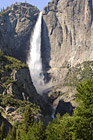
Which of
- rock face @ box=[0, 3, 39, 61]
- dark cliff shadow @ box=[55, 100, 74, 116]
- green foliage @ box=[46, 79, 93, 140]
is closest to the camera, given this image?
green foliage @ box=[46, 79, 93, 140]

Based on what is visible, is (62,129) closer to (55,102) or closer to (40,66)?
(55,102)

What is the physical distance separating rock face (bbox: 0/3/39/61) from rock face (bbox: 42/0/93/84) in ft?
51.8

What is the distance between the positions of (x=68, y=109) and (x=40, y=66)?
6825cm

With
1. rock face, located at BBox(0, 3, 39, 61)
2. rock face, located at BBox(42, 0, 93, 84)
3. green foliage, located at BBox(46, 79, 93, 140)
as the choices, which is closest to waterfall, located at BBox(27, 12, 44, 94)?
rock face, located at BBox(0, 3, 39, 61)

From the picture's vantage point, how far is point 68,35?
618ft

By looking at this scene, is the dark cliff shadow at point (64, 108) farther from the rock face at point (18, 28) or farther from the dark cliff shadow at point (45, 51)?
the rock face at point (18, 28)

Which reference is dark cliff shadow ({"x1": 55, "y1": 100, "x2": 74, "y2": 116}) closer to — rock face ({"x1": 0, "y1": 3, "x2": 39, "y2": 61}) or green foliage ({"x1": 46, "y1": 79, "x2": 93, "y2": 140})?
rock face ({"x1": 0, "y1": 3, "x2": 39, "y2": 61})

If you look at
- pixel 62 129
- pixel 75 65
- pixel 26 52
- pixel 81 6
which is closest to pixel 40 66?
pixel 26 52

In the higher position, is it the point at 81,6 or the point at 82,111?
the point at 81,6

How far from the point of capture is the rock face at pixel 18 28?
7313 inches

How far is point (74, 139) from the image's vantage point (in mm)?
22062

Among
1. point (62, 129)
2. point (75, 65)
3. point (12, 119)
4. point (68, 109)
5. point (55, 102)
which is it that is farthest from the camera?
point (75, 65)

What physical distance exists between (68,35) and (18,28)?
44.9 m

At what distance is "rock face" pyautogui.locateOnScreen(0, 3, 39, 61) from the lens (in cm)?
18575
